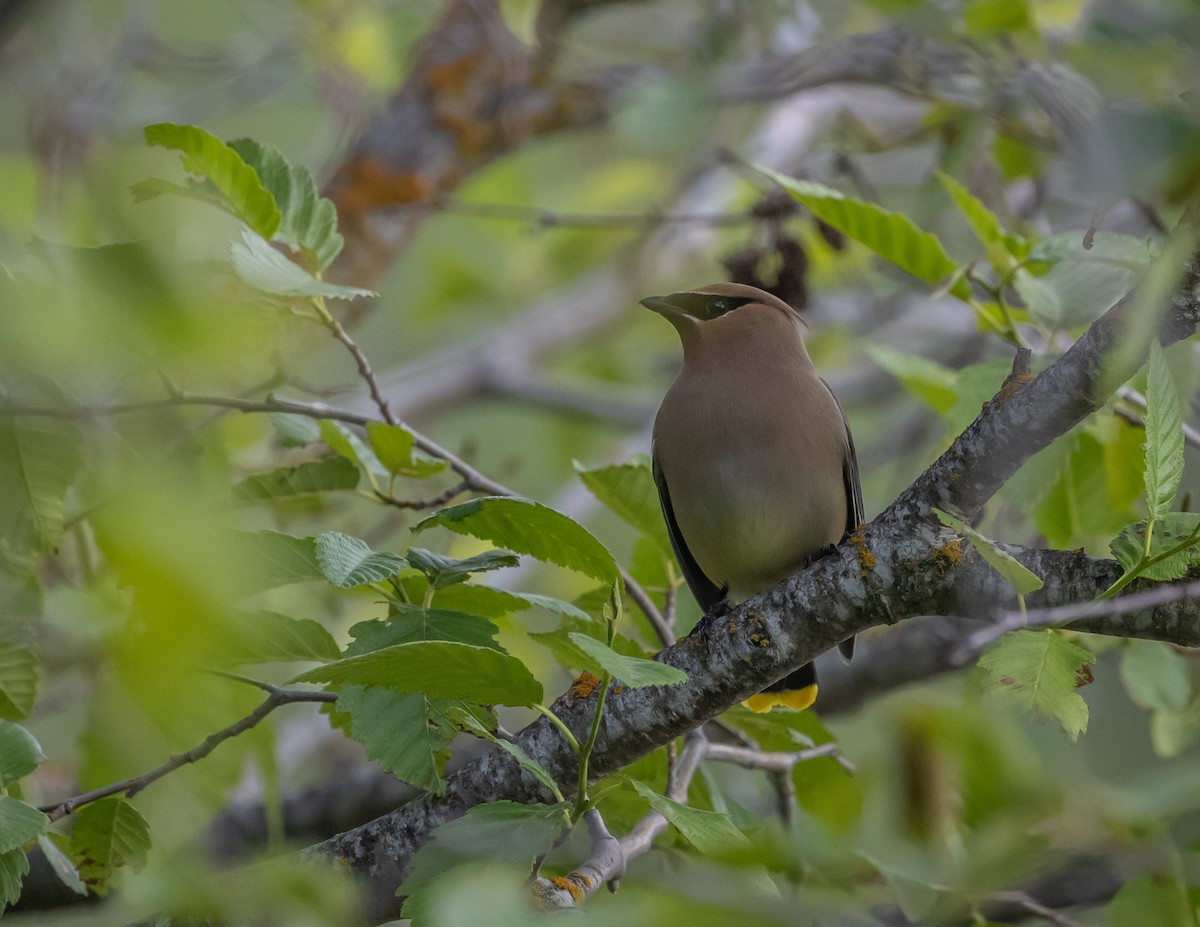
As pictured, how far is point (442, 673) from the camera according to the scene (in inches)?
87.1

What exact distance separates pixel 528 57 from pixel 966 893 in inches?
202

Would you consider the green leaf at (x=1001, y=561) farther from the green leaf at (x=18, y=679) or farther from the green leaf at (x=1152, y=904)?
the green leaf at (x=18, y=679)

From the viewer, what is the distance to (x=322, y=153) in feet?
27.5

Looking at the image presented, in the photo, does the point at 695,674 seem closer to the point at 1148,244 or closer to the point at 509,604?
the point at 509,604

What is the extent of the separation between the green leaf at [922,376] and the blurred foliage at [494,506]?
0.05ft

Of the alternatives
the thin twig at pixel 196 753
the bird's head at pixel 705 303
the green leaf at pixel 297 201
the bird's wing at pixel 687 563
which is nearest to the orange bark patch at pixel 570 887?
the thin twig at pixel 196 753

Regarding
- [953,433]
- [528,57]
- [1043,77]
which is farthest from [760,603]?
[528,57]

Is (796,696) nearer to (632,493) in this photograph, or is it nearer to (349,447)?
(632,493)

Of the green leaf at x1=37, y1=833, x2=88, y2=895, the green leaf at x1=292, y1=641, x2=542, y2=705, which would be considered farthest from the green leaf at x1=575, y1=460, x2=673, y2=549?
the green leaf at x1=37, y1=833, x2=88, y2=895

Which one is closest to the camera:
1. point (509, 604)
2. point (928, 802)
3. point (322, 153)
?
point (928, 802)

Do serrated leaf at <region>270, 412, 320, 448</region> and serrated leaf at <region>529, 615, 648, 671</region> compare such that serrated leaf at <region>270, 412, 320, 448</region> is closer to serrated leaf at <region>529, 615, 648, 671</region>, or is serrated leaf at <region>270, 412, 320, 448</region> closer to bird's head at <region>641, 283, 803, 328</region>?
serrated leaf at <region>529, 615, 648, 671</region>

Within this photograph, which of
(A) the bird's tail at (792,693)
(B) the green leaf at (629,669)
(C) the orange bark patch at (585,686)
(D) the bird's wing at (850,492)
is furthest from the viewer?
(D) the bird's wing at (850,492)

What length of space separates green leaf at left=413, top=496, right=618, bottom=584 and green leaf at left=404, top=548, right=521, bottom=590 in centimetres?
5

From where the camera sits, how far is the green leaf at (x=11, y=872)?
7.59 ft
